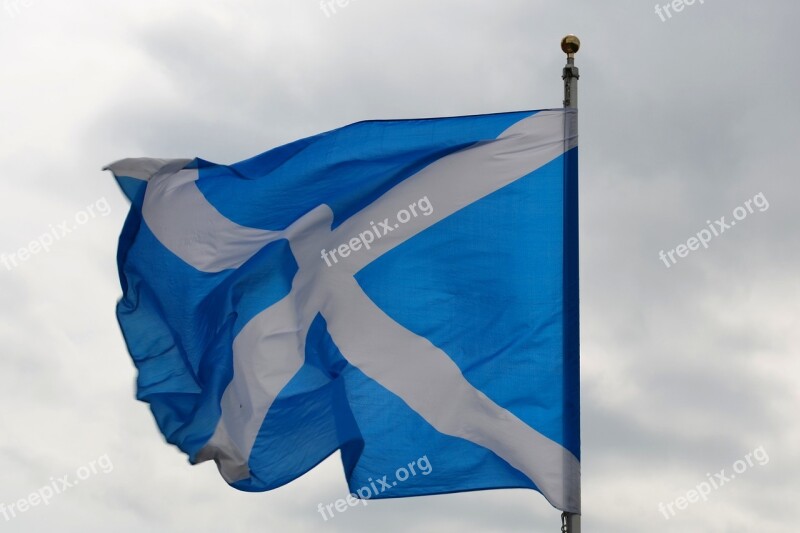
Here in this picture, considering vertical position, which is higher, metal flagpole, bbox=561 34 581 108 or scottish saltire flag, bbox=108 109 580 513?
metal flagpole, bbox=561 34 581 108

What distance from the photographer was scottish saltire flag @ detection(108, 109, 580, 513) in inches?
632

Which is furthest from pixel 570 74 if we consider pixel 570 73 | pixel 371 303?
pixel 371 303

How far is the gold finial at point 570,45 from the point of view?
16.7 metres

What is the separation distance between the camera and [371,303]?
17156mm

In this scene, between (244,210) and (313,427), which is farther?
(244,210)

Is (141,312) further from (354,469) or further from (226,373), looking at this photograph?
(354,469)

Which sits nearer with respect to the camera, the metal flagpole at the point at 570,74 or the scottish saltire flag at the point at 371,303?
the scottish saltire flag at the point at 371,303

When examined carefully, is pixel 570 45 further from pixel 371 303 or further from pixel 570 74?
pixel 371 303

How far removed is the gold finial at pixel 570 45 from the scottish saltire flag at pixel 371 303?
2.32ft

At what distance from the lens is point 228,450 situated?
56.2 feet

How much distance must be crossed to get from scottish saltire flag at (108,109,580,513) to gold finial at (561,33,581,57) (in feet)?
2.32

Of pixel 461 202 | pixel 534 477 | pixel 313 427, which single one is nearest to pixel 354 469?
pixel 313 427

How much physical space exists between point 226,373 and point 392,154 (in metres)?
3.41

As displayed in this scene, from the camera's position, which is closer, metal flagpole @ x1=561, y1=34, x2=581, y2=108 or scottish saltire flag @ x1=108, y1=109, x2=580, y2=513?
scottish saltire flag @ x1=108, y1=109, x2=580, y2=513
